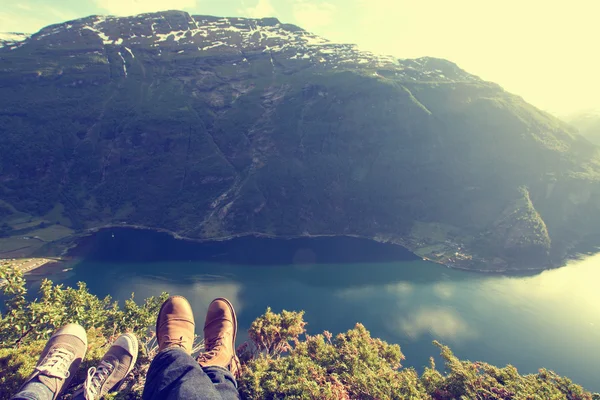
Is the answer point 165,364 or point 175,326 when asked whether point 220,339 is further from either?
point 165,364

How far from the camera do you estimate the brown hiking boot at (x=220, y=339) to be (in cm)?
1028

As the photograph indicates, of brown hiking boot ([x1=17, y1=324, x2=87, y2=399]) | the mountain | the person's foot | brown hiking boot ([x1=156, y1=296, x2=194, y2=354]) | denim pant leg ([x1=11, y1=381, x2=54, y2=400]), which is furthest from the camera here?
the mountain

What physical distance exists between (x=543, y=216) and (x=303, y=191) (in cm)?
10141

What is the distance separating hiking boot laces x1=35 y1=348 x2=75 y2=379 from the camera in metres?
8.85

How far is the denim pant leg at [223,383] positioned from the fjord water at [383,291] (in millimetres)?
61298

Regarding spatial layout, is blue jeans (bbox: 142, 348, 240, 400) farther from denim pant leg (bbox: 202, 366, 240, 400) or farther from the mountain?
the mountain

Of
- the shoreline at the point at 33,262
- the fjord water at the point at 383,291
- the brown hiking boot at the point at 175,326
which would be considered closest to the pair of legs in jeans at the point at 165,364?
the brown hiking boot at the point at 175,326

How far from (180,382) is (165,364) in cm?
90

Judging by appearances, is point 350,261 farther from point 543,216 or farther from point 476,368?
point 476,368

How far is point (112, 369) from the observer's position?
9734 millimetres

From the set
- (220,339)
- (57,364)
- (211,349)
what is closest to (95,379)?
(57,364)

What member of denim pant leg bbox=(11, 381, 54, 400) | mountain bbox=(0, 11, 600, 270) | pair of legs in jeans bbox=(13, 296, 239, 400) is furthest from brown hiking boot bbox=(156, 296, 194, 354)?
mountain bbox=(0, 11, 600, 270)

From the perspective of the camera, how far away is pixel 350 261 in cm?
11156

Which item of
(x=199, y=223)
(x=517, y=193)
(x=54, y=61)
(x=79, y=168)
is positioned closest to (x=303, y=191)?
(x=199, y=223)
